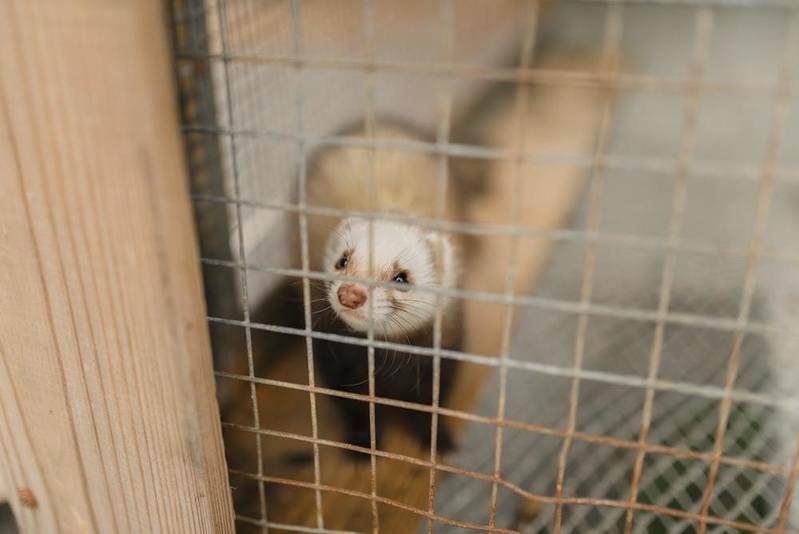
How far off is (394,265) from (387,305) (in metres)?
0.14

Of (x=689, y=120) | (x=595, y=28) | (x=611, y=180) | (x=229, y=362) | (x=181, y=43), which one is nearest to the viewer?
(x=689, y=120)

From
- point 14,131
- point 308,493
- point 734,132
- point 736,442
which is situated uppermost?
point 14,131

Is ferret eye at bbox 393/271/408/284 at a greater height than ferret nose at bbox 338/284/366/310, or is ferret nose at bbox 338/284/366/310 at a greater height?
ferret nose at bbox 338/284/366/310

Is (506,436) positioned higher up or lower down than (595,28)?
lower down

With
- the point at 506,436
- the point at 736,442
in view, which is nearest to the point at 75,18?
the point at 506,436

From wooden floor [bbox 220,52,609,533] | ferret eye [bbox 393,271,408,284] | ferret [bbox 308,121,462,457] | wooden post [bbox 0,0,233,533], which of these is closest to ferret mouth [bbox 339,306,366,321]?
ferret [bbox 308,121,462,457]

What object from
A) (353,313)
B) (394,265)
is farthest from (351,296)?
(394,265)

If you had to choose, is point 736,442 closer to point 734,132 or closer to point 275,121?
point 275,121

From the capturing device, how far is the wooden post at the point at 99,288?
1.98ft

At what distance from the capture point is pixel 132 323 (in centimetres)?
71

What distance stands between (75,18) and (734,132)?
3.46 meters

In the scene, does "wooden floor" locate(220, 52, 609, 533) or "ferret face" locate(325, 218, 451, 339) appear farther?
"ferret face" locate(325, 218, 451, 339)

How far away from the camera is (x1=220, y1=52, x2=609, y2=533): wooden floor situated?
1.17 m

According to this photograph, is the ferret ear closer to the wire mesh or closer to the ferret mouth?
the wire mesh
